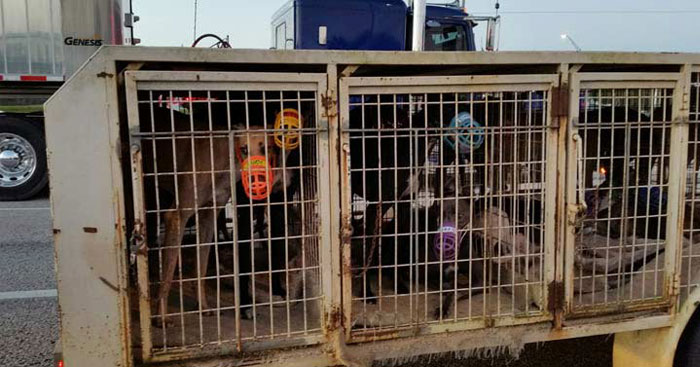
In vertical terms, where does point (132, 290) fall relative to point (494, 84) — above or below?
below

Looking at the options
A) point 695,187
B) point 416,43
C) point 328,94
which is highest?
point 416,43

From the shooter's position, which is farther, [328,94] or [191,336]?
[191,336]

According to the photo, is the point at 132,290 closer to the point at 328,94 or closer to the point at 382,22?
the point at 328,94

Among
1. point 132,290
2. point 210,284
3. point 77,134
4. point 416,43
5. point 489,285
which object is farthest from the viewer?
point 416,43

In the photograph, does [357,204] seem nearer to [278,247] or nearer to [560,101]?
[278,247]

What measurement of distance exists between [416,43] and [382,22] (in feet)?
13.7

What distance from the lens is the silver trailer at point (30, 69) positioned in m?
10.1

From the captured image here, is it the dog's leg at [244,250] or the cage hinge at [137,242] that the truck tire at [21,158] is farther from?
the cage hinge at [137,242]

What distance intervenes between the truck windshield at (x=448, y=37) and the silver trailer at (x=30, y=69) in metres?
5.98

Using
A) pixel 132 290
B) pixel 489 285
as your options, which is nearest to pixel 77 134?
pixel 132 290

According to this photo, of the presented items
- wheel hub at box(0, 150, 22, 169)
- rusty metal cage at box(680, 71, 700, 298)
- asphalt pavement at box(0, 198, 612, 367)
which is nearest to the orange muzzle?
asphalt pavement at box(0, 198, 612, 367)

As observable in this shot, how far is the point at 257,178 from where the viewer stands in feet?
9.23

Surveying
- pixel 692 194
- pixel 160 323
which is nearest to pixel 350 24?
pixel 692 194

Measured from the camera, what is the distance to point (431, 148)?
3.40m
